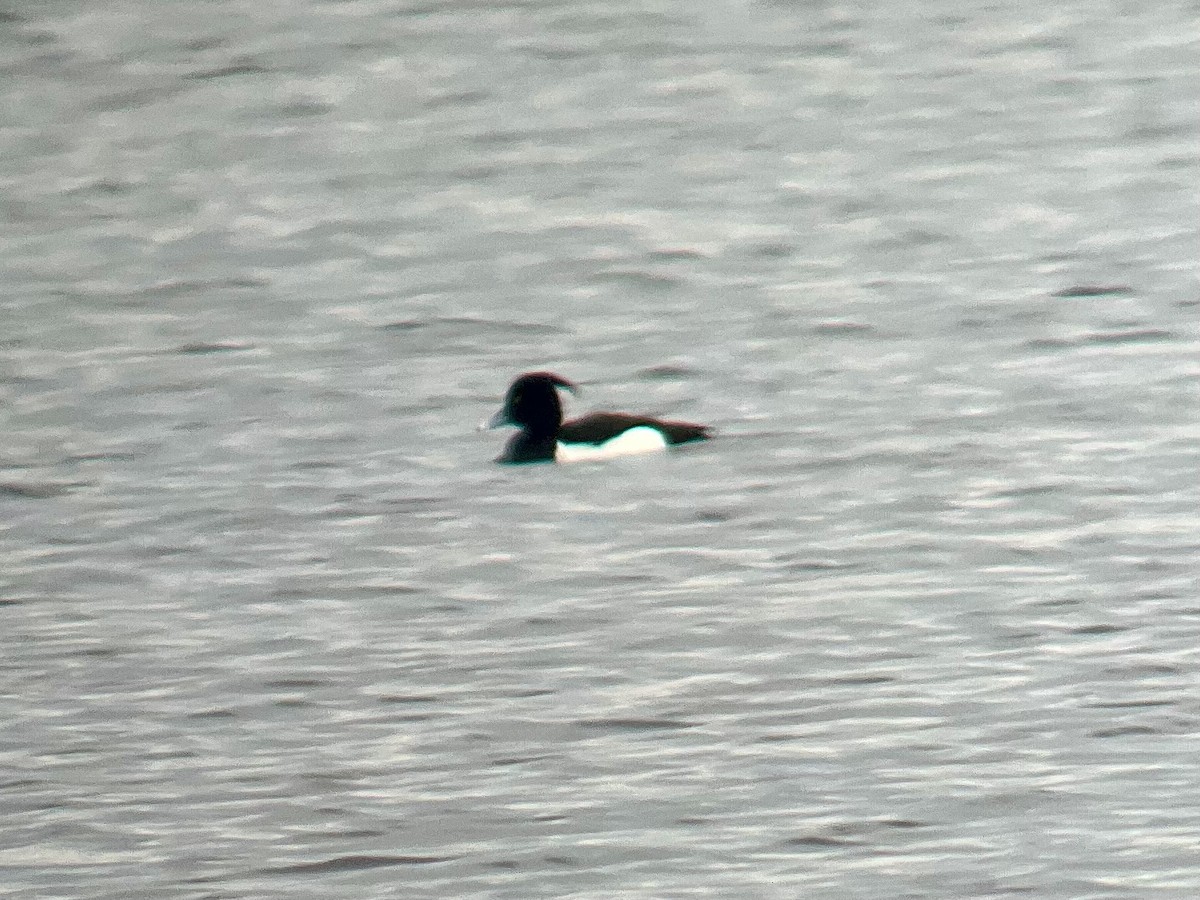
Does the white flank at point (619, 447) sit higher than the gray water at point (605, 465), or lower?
lower

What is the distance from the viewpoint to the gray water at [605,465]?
25.0ft

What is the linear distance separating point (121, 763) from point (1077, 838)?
2.53 metres

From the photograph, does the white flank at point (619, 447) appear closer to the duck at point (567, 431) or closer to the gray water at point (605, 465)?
the duck at point (567, 431)

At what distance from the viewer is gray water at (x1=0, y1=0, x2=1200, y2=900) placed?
7617mm

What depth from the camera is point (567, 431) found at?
39.7ft

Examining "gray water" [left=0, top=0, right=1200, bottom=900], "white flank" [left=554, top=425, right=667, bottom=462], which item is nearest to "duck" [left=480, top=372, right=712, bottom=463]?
"white flank" [left=554, top=425, right=667, bottom=462]

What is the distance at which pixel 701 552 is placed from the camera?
33.7ft

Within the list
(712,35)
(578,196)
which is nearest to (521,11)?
(712,35)

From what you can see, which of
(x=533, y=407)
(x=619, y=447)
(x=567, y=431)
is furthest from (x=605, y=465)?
Result: (x=533, y=407)

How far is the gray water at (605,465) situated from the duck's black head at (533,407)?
17 centimetres

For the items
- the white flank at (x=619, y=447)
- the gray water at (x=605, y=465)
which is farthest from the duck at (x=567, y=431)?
the gray water at (x=605, y=465)

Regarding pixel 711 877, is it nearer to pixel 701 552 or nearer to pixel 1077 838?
pixel 1077 838

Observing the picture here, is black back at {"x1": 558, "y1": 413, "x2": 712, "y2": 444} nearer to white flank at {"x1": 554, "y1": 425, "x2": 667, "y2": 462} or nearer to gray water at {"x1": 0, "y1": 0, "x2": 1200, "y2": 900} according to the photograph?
white flank at {"x1": 554, "y1": 425, "x2": 667, "y2": 462}

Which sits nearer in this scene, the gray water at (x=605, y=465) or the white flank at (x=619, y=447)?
the gray water at (x=605, y=465)
